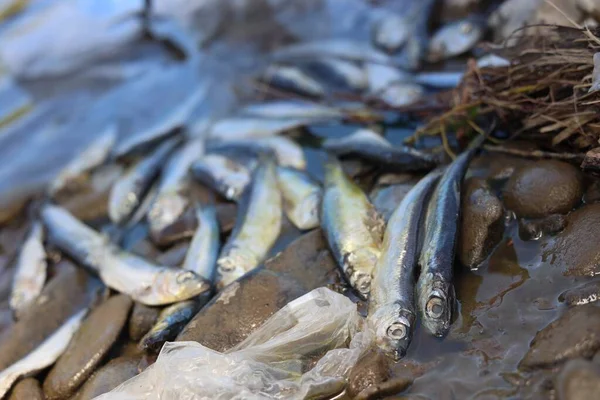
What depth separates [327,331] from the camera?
3.09m

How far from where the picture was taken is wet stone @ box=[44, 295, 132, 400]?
354cm

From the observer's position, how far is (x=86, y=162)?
20.0 ft

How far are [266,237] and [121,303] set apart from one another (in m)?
1.23

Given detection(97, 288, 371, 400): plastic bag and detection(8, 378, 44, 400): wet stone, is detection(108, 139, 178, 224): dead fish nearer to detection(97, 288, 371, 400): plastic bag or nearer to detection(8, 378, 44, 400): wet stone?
detection(8, 378, 44, 400): wet stone

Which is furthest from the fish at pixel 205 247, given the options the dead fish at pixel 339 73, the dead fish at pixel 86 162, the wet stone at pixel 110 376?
the dead fish at pixel 339 73

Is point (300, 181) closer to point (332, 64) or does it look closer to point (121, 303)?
point (121, 303)


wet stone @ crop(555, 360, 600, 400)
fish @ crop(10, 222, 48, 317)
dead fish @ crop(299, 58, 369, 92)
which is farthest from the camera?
dead fish @ crop(299, 58, 369, 92)

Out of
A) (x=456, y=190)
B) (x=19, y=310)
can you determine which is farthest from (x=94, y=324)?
(x=456, y=190)

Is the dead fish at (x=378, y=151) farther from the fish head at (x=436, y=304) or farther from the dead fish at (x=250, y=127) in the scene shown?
the fish head at (x=436, y=304)

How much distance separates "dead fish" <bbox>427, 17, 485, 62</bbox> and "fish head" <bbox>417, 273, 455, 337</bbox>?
406 centimetres

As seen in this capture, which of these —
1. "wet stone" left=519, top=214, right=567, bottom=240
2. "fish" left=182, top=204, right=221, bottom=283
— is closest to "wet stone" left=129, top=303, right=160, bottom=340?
"fish" left=182, top=204, right=221, bottom=283

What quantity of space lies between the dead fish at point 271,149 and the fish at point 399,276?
4.92 feet

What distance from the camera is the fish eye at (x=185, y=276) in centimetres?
382

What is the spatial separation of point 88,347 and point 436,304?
245 centimetres
